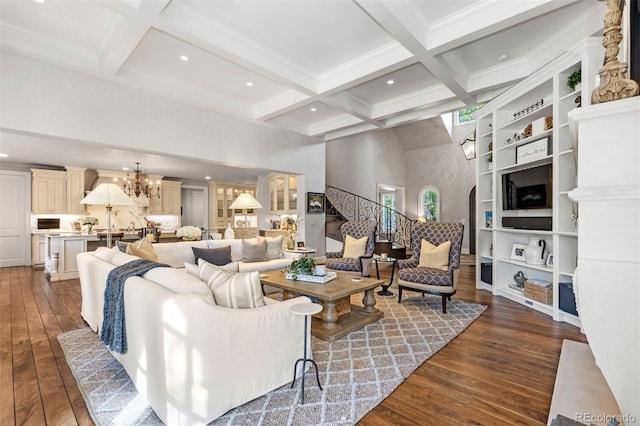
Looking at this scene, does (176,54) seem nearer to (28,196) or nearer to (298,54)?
(298,54)

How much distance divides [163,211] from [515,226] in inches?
374

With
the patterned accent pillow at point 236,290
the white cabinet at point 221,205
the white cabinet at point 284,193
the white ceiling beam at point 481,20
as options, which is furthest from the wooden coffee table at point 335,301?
the white cabinet at point 221,205

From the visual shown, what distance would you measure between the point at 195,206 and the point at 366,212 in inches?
245

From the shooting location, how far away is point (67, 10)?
3.12 metres

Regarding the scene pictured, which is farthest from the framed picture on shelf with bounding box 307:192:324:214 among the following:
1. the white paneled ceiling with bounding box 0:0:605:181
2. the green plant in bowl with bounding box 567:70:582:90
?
the green plant in bowl with bounding box 567:70:582:90

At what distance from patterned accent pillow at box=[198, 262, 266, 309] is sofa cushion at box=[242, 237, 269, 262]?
9.75ft

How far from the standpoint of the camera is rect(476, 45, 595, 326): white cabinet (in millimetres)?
3605

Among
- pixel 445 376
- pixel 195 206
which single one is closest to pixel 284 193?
pixel 195 206

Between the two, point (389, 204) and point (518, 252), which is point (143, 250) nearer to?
point (518, 252)

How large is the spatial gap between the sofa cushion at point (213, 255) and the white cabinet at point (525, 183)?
4158mm

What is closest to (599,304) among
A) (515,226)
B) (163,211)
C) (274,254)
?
(515,226)

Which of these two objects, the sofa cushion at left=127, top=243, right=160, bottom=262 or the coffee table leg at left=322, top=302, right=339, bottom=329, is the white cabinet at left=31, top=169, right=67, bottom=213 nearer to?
the sofa cushion at left=127, top=243, right=160, bottom=262

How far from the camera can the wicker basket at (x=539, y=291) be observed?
381cm

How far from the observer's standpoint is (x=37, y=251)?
7574 millimetres
